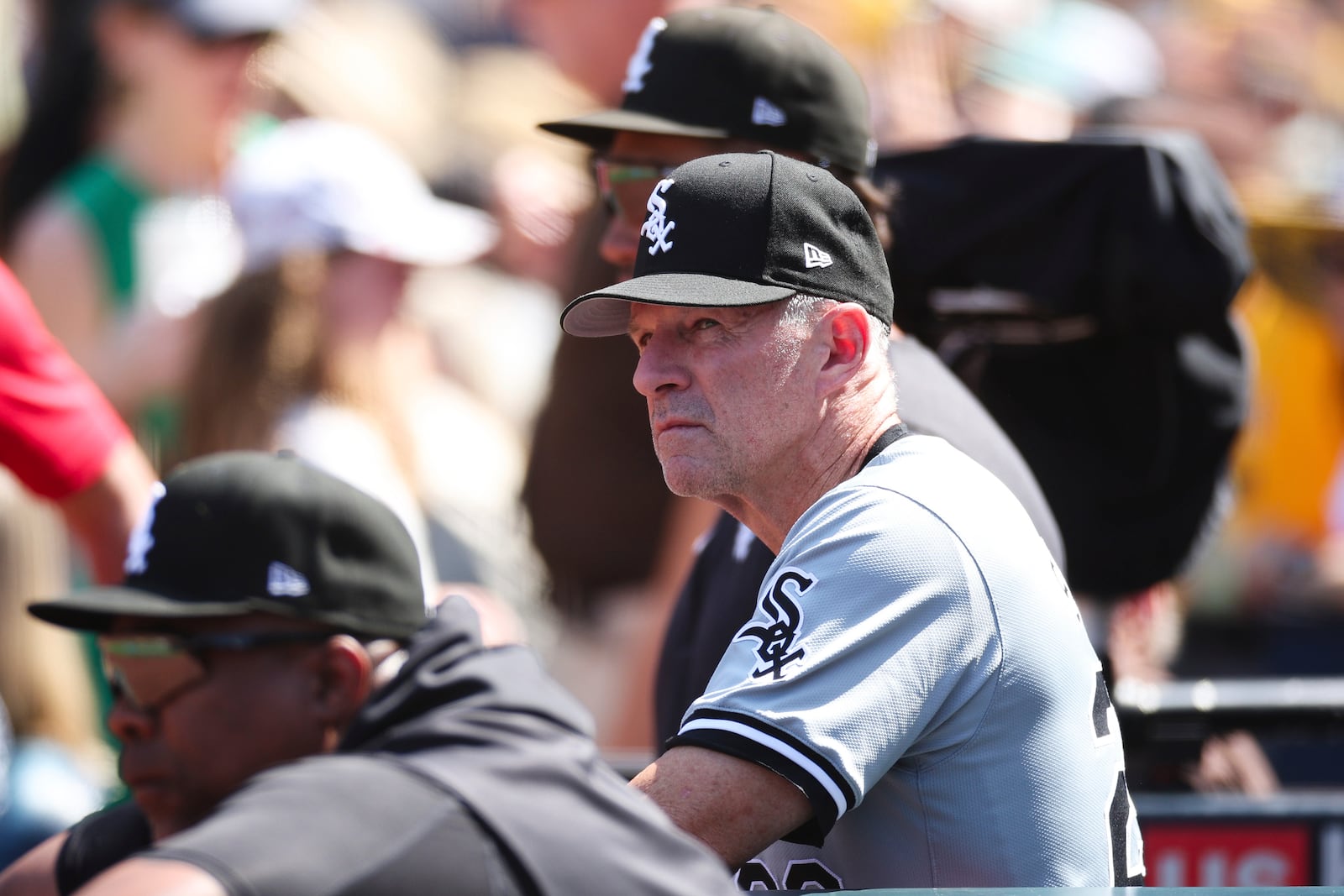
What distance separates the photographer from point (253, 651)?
2.25m

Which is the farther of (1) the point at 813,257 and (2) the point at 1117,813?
(1) the point at 813,257

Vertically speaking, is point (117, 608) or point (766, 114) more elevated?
point (766, 114)

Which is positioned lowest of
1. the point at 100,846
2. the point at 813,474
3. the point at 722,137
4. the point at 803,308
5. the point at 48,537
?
the point at 48,537

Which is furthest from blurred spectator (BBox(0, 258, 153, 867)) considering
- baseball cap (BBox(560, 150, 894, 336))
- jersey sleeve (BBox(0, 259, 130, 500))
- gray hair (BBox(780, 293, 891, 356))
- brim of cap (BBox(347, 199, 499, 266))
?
gray hair (BBox(780, 293, 891, 356))

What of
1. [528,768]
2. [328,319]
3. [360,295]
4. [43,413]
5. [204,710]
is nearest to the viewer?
[528,768]

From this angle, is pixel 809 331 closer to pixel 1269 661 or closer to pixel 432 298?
pixel 432 298

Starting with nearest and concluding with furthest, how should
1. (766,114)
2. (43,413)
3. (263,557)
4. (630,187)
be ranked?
(263,557) < (766,114) < (630,187) < (43,413)

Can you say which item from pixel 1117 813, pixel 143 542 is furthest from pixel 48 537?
pixel 1117 813

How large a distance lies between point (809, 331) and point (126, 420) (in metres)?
2.78

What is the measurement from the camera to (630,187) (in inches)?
126

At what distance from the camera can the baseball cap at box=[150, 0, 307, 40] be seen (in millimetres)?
4996

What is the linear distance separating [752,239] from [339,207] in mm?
2318

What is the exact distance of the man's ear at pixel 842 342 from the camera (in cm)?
236

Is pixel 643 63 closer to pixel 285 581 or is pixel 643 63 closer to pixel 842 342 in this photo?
pixel 842 342
